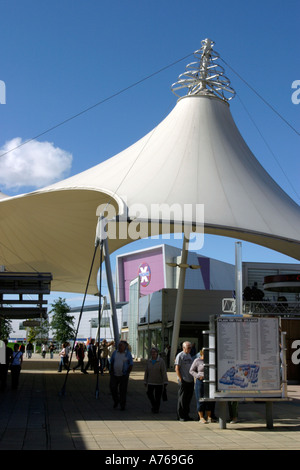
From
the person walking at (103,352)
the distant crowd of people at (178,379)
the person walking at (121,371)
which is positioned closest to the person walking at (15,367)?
the distant crowd of people at (178,379)

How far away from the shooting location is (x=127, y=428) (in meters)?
8.70

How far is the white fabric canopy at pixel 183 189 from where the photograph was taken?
16281mm

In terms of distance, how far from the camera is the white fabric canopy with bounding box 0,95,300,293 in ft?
53.4

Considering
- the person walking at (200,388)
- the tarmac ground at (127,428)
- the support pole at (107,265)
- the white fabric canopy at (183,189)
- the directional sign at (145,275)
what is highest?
the directional sign at (145,275)

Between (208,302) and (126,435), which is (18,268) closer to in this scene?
(208,302)

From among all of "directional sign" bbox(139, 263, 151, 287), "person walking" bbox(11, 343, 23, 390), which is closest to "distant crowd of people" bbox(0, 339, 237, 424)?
"person walking" bbox(11, 343, 23, 390)

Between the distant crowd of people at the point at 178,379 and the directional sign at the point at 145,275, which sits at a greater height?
the directional sign at the point at 145,275

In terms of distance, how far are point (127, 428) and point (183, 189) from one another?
927cm

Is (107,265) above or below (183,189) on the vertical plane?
below

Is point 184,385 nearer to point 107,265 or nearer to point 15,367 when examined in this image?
point 107,265

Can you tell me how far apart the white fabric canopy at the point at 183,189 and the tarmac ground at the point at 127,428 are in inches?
215

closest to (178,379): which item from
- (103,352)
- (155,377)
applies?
(155,377)

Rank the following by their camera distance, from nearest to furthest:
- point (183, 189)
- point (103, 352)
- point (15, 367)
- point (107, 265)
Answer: point (107, 265), point (15, 367), point (183, 189), point (103, 352)

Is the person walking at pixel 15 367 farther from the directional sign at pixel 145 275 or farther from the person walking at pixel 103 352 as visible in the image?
the directional sign at pixel 145 275
